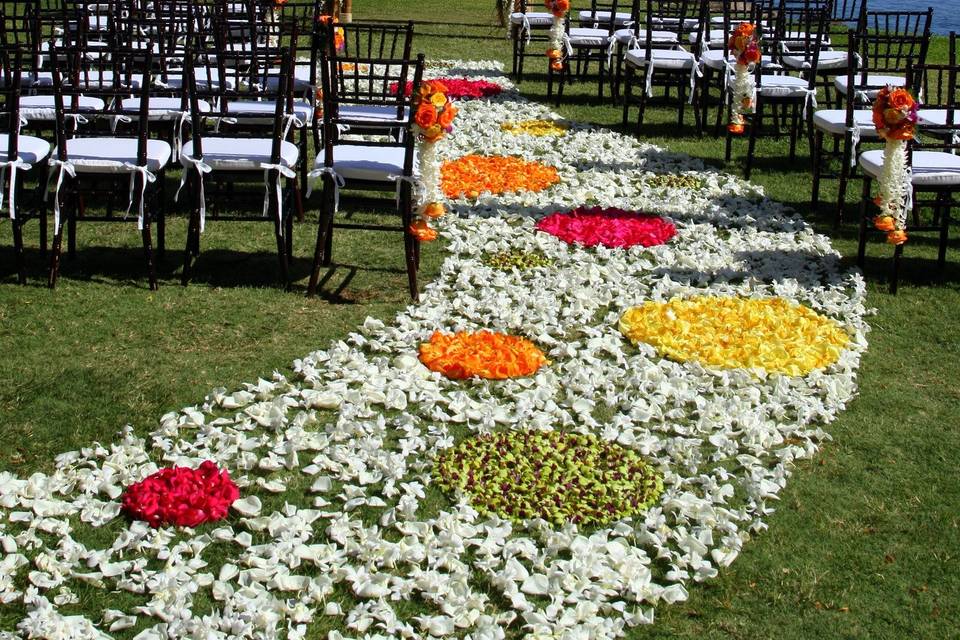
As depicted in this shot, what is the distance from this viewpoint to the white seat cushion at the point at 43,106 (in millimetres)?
8305

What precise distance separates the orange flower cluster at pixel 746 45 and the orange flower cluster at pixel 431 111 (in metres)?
4.50

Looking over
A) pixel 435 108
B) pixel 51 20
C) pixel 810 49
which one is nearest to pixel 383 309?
pixel 435 108

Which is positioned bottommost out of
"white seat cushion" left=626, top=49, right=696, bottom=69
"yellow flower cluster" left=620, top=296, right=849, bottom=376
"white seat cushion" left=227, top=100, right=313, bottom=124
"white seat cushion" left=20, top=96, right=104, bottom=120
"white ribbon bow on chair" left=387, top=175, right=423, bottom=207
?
"yellow flower cluster" left=620, top=296, right=849, bottom=376

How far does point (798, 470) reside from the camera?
508 centimetres

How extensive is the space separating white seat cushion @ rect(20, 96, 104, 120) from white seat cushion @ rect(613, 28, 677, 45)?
6.22 m

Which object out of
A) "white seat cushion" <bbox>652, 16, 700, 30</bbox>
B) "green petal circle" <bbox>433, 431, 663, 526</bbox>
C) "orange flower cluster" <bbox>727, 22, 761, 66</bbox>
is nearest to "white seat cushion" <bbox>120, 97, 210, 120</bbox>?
"green petal circle" <bbox>433, 431, 663, 526</bbox>

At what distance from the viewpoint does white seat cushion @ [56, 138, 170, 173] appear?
6.76m

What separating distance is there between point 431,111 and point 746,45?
15.5 feet

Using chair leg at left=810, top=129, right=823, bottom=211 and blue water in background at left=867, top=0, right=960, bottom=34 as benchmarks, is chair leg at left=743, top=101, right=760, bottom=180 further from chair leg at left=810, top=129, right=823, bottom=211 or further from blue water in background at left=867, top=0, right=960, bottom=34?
blue water in background at left=867, top=0, right=960, bottom=34

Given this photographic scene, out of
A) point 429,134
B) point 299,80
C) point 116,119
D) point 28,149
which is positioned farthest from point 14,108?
point 299,80

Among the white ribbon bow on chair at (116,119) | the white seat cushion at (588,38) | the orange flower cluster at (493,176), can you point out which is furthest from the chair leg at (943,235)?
the white seat cushion at (588,38)

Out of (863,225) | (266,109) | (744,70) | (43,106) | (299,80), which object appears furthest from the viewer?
(744,70)

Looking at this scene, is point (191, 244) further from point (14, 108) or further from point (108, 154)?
point (14, 108)

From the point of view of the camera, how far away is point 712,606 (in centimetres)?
406
